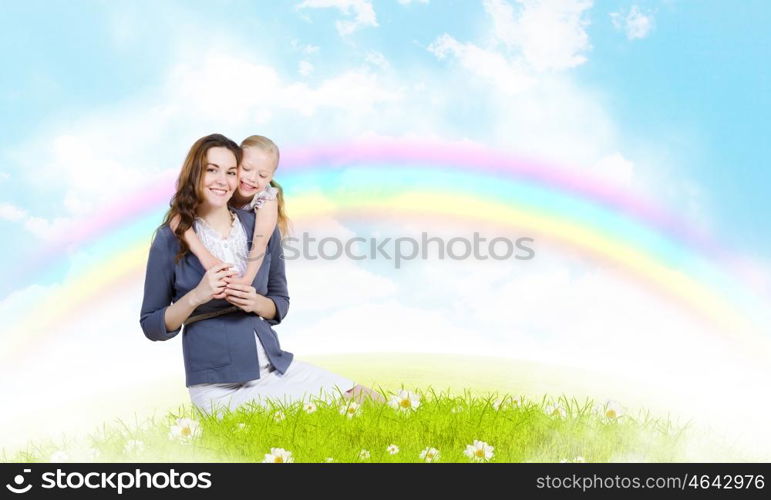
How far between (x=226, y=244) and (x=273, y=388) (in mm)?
729

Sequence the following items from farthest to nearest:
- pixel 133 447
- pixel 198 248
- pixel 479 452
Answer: pixel 198 248 < pixel 133 447 < pixel 479 452

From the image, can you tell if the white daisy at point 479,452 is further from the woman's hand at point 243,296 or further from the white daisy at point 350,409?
the woman's hand at point 243,296

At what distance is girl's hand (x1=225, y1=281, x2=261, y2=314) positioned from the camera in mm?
3928

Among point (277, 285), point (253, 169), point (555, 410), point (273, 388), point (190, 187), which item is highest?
point (253, 169)

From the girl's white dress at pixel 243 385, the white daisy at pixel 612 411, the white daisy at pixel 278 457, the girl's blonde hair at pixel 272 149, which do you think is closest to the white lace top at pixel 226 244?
the girl's white dress at pixel 243 385

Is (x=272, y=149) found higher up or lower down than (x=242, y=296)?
higher up

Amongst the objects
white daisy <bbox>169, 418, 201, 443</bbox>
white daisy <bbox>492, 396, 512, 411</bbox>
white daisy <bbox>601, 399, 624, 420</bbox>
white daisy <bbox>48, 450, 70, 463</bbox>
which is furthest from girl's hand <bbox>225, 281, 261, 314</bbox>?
white daisy <bbox>601, 399, 624, 420</bbox>

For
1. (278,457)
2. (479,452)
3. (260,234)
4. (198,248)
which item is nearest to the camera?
(278,457)

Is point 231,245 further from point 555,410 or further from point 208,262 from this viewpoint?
point 555,410

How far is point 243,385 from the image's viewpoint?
412cm

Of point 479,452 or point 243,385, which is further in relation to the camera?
point 243,385

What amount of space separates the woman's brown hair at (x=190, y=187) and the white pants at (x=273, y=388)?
24.7 inches

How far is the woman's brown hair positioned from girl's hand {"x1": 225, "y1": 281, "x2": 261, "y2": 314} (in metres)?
0.28

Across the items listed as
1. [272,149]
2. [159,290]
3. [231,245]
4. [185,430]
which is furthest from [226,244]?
[185,430]
